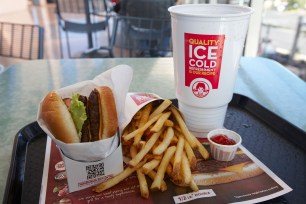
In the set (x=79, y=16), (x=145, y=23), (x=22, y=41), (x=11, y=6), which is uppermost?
(x=22, y=41)

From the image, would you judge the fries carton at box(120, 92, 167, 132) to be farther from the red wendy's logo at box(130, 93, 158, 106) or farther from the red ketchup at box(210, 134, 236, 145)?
the red ketchup at box(210, 134, 236, 145)

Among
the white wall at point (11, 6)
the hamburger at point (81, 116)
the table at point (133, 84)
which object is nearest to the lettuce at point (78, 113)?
the hamburger at point (81, 116)

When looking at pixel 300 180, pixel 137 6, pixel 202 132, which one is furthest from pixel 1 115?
pixel 137 6

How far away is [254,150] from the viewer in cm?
83

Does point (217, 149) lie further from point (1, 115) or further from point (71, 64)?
point (71, 64)

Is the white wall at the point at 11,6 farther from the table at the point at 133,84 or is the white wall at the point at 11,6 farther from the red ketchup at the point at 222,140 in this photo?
the red ketchup at the point at 222,140

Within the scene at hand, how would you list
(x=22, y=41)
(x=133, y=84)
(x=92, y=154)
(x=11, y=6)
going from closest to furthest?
(x=92, y=154) → (x=133, y=84) → (x=22, y=41) → (x=11, y=6)

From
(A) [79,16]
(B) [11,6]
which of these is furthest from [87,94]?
(B) [11,6]

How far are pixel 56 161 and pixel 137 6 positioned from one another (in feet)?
8.82

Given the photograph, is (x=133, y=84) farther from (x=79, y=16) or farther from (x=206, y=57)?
(x=79, y=16)

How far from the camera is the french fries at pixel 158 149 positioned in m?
0.67

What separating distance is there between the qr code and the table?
27 centimetres

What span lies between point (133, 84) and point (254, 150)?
2.27ft

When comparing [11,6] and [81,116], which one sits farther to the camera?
[11,6]
